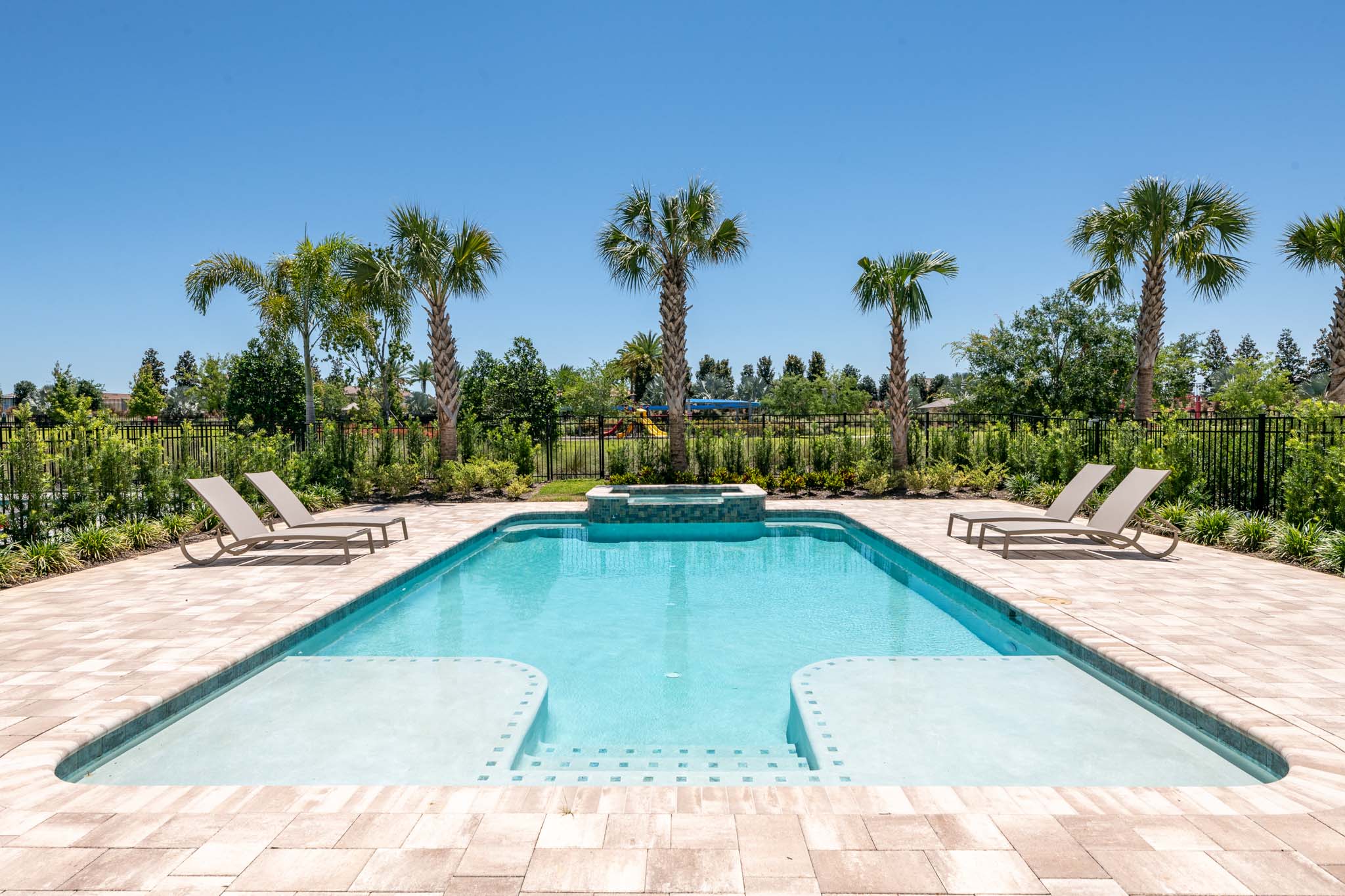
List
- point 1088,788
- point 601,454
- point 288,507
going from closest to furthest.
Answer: point 1088,788, point 288,507, point 601,454

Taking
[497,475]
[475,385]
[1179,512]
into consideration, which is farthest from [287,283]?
[1179,512]

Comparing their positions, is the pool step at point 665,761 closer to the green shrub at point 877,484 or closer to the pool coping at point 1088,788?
the pool coping at point 1088,788

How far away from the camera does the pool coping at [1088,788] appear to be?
9.12ft

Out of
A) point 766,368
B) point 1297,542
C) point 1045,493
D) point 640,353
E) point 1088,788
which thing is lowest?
point 1088,788

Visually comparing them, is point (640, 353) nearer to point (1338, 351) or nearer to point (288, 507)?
point (1338, 351)

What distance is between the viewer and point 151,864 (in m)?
2.28

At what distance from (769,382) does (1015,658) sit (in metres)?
88.2

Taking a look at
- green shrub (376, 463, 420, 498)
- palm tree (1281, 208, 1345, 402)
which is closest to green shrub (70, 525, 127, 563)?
green shrub (376, 463, 420, 498)

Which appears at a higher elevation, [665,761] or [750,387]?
[750,387]

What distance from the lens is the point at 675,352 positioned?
15.7 metres

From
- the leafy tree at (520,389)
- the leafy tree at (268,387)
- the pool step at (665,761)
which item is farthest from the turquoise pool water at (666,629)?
the leafy tree at (268,387)

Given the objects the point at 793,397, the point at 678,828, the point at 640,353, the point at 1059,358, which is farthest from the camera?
the point at 640,353

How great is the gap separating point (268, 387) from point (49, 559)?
1739 centimetres

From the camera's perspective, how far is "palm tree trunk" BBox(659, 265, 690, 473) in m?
15.3
